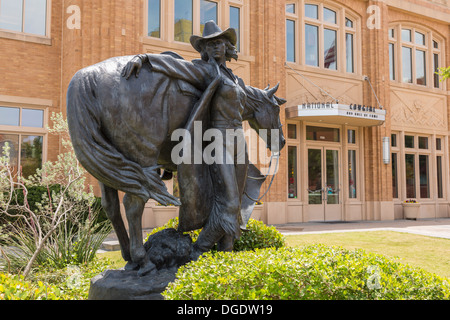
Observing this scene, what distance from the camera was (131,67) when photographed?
10.3 feet

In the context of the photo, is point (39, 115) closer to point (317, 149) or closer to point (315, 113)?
point (315, 113)

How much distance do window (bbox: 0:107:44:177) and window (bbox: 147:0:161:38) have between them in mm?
4370

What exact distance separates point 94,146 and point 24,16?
11.5 meters

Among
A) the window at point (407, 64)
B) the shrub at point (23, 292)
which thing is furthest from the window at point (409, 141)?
the shrub at point (23, 292)

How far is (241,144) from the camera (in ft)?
12.3

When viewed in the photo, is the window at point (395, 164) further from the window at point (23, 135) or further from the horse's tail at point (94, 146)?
the horse's tail at point (94, 146)

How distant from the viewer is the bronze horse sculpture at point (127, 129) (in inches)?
118

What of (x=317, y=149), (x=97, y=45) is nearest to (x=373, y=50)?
(x=317, y=149)

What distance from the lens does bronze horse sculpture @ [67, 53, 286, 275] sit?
300cm

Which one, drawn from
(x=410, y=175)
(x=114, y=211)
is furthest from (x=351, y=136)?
(x=114, y=211)

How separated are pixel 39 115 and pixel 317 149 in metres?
10.5

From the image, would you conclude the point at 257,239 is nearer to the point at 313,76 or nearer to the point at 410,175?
the point at 313,76

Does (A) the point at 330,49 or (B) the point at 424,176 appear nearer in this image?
(A) the point at 330,49
